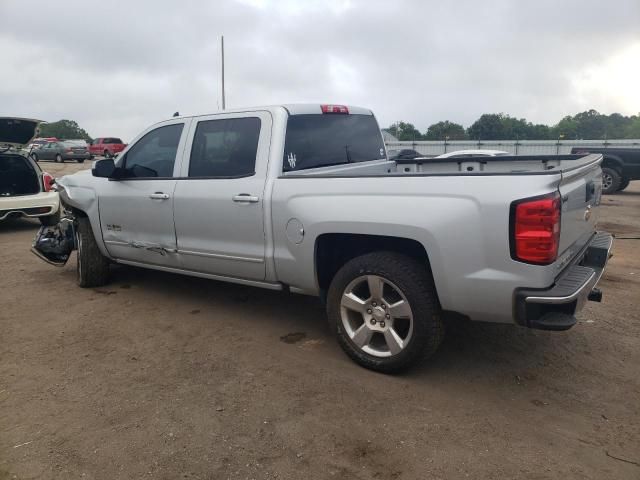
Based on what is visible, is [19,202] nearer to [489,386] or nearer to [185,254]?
[185,254]

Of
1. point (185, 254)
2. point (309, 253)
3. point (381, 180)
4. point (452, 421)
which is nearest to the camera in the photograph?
point (452, 421)

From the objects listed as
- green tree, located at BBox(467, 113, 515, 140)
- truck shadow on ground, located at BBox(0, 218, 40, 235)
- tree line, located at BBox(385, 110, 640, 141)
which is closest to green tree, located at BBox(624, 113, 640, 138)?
tree line, located at BBox(385, 110, 640, 141)

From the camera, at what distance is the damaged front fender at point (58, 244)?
5.88 metres

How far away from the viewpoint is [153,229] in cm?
Answer: 470

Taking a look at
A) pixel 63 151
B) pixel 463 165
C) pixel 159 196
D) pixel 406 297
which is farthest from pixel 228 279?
pixel 63 151

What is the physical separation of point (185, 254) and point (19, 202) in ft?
19.0

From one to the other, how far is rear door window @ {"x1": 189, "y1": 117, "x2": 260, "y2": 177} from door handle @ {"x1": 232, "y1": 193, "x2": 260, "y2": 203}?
184 mm

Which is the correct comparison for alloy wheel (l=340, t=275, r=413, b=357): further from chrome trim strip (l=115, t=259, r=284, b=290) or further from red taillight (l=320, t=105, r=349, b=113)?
red taillight (l=320, t=105, r=349, b=113)

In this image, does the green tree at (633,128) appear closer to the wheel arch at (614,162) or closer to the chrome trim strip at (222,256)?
the wheel arch at (614,162)

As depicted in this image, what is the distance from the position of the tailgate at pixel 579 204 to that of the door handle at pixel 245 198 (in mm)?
2076

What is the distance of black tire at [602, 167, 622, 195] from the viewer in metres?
13.9

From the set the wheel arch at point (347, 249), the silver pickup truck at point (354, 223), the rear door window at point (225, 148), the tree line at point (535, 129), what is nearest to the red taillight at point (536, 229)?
the silver pickup truck at point (354, 223)

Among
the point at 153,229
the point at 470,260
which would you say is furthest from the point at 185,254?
the point at 470,260

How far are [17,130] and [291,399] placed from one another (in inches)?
283
